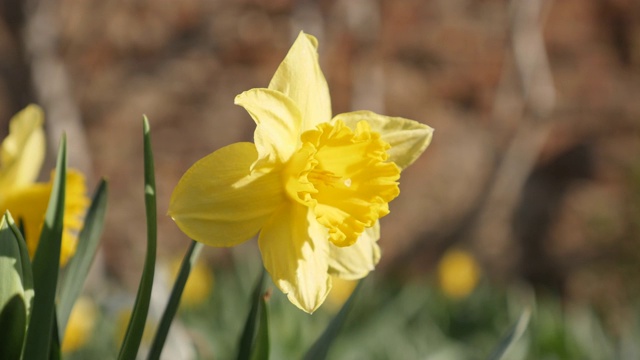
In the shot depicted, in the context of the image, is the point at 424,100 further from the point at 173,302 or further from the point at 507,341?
the point at 173,302

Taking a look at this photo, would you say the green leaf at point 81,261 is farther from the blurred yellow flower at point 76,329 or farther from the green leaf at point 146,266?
the blurred yellow flower at point 76,329

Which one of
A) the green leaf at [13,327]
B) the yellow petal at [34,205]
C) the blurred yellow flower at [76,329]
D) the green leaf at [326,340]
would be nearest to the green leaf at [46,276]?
the green leaf at [13,327]

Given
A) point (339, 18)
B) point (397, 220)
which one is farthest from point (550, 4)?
point (397, 220)

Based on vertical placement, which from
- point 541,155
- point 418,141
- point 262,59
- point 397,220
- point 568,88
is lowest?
point 397,220

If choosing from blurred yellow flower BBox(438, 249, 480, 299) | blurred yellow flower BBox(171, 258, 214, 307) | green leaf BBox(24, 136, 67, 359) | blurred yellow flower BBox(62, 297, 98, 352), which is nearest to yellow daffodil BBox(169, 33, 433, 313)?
green leaf BBox(24, 136, 67, 359)

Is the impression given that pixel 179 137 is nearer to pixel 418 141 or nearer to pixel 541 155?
pixel 541 155

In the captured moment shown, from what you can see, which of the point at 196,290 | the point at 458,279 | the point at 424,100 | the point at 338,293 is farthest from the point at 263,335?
the point at 424,100
